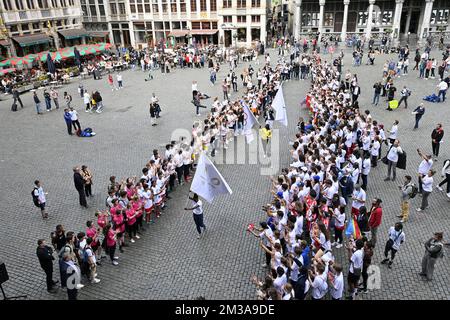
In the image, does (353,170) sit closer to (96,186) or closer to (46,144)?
(96,186)

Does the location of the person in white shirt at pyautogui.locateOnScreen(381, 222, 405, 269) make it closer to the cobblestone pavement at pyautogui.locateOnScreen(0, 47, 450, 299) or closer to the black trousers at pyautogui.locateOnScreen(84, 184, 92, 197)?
the cobblestone pavement at pyautogui.locateOnScreen(0, 47, 450, 299)

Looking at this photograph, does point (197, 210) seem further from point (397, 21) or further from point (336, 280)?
point (397, 21)

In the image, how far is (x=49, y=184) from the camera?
52.5 feet

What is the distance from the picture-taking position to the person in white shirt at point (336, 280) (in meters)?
8.10

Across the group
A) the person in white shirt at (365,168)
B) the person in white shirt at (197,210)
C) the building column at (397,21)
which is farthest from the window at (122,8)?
the person in white shirt at (197,210)


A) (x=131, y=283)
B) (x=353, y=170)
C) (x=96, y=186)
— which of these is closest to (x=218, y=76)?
(x=96, y=186)

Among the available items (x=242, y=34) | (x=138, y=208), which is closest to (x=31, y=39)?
(x=242, y=34)

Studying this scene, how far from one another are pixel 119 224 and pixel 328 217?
19.7 feet

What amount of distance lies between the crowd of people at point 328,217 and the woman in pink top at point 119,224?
383 cm

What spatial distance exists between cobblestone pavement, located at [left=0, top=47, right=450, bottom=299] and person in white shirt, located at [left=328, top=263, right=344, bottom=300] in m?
1.54

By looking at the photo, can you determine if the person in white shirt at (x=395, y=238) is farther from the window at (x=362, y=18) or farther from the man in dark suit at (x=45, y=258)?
the window at (x=362, y=18)

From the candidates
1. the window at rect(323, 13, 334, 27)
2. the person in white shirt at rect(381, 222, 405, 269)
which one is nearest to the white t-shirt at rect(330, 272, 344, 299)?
the person in white shirt at rect(381, 222, 405, 269)

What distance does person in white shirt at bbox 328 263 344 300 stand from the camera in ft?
26.6

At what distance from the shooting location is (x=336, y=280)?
8156 millimetres
